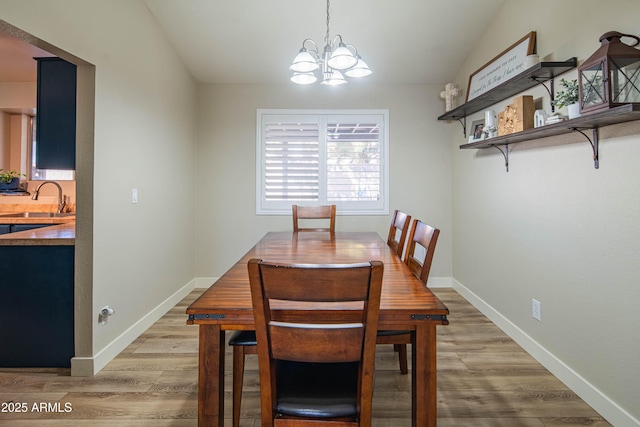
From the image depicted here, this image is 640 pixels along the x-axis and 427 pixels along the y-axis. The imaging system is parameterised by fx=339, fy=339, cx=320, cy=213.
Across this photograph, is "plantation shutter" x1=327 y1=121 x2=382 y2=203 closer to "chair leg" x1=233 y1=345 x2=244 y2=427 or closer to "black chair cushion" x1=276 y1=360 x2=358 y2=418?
"chair leg" x1=233 y1=345 x2=244 y2=427

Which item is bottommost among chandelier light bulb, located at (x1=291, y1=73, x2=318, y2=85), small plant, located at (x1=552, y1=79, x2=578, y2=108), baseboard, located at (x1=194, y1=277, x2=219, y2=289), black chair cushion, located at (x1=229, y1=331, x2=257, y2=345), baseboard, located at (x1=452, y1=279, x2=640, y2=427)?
baseboard, located at (x1=452, y1=279, x2=640, y2=427)

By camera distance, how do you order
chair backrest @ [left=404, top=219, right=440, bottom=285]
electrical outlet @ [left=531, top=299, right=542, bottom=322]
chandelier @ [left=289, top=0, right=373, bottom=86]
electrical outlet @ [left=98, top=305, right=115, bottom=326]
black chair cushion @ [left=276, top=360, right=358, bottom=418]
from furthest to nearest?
electrical outlet @ [left=531, top=299, right=542, bottom=322], electrical outlet @ [left=98, top=305, right=115, bottom=326], chandelier @ [left=289, top=0, right=373, bottom=86], chair backrest @ [left=404, top=219, right=440, bottom=285], black chair cushion @ [left=276, top=360, right=358, bottom=418]

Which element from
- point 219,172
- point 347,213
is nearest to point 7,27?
point 219,172

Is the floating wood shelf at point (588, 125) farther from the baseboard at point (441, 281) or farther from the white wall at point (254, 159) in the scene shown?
the baseboard at point (441, 281)

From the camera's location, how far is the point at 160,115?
3.02 meters

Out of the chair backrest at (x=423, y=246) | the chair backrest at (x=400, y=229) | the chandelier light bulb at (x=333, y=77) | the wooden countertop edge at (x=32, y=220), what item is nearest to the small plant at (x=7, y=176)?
the wooden countertop edge at (x=32, y=220)

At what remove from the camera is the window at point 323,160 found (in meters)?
3.94

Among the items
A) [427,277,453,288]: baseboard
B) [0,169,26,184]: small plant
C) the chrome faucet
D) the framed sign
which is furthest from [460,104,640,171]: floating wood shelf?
[0,169,26,184]: small plant

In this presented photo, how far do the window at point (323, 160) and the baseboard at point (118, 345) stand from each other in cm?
142

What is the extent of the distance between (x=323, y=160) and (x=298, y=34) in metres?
1.33

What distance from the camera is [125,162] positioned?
8.14ft

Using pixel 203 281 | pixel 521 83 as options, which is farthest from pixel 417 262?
pixel 203 281

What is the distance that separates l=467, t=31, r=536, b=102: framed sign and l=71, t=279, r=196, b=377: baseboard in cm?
348

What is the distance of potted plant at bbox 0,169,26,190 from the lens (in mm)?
3678
